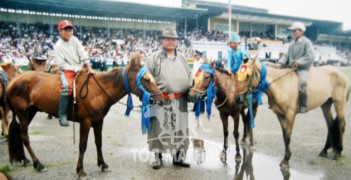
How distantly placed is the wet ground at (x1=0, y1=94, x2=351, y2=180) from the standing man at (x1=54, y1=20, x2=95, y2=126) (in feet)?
4.35

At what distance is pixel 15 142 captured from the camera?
5.72m

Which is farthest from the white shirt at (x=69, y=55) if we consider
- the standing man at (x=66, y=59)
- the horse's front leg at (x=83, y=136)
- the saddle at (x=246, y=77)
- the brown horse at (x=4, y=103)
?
the saddle at (x=246, y=77)

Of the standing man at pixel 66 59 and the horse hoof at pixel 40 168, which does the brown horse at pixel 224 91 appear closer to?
the standing man at pixel 66 59

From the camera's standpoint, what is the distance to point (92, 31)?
117 ft

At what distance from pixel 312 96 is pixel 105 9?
31.3 metres

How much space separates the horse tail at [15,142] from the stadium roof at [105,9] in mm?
27214

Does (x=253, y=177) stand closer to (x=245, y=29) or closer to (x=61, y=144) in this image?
(x=61, y=144)

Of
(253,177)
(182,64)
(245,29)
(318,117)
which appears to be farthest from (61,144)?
(245,29)

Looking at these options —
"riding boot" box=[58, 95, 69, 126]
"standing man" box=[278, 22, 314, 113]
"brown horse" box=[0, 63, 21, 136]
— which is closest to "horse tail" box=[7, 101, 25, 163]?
"brown horse" box=[0, 63, 21, 136]

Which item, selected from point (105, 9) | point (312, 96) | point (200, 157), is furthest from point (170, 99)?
point (105, 9)

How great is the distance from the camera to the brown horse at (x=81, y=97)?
4.88 m

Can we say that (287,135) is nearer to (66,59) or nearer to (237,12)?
(66,59)

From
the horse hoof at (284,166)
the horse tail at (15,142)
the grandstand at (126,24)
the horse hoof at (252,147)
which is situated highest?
the grandstand at (126,24)

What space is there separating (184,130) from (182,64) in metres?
1.19
